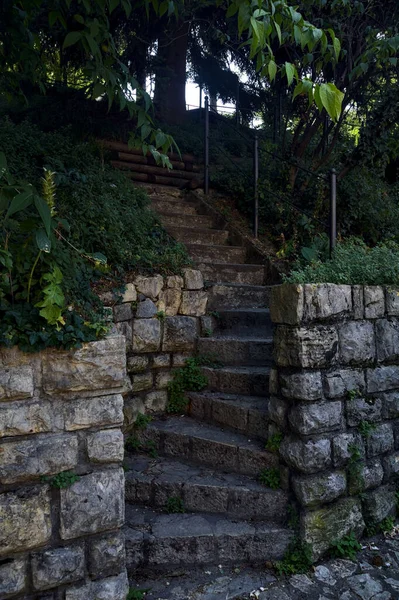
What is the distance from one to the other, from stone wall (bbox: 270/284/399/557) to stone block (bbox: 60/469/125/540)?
1.11 m

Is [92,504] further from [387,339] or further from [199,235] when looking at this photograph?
[199,235]

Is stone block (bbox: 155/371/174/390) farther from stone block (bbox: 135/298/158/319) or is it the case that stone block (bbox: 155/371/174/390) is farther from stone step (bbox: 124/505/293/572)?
stone step (bbox: 124/505/293/572)

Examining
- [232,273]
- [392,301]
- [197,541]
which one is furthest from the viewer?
[232,273]

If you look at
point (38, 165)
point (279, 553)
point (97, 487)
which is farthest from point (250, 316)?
point (38, 165)

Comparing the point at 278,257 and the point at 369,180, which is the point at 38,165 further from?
the point at 369,180

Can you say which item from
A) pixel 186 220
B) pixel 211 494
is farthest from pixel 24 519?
pixel 186 220

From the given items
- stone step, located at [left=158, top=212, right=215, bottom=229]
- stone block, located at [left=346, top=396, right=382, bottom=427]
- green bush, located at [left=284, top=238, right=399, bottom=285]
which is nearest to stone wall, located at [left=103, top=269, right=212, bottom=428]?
green bush, located at [left=284, top=238, right=399, bottom=285]

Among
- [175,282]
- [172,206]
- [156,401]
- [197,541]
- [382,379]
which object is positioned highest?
[172,206]

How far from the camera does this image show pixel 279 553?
109 inches

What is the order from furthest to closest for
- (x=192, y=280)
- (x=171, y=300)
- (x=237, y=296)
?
(x=237, y=296) → (x=192, y=280) → (x=171, y=300)

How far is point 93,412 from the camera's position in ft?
7.32

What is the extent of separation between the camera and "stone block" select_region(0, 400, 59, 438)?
204 cm

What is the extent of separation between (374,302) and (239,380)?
1135mm

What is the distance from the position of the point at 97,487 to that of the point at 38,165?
3392mm
